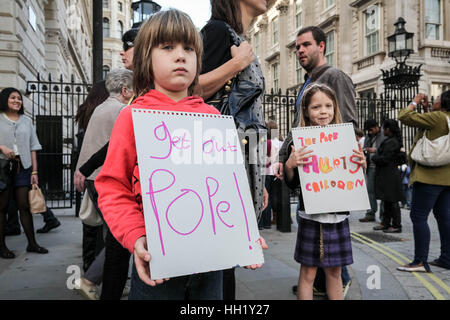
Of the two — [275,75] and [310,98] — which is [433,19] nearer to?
[275,75]

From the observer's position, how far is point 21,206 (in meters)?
4.48

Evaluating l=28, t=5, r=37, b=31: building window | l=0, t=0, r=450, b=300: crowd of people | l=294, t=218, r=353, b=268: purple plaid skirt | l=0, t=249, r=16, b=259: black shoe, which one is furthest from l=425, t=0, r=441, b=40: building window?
l=0, t=249, r=16, b=259: black shoe

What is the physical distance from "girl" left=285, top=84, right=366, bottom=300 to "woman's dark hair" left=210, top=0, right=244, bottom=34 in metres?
0.87

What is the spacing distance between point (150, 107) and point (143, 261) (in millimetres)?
554

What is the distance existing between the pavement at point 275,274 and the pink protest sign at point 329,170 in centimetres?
124

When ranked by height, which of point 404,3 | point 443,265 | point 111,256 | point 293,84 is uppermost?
point 404,3

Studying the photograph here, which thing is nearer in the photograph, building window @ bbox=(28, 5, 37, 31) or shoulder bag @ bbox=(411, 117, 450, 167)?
shoulder bag @ bbox=(411, 117, 450, 167)

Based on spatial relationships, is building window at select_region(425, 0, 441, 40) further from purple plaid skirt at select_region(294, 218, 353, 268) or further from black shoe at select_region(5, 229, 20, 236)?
black shoe at select_region(5, 229, 20, 236)

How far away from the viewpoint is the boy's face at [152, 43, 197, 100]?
1.34 meters

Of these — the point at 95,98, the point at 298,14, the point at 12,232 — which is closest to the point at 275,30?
the point at 298,14

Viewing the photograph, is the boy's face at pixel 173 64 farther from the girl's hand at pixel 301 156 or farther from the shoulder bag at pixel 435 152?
the shoulder bag at pixel 435 152
